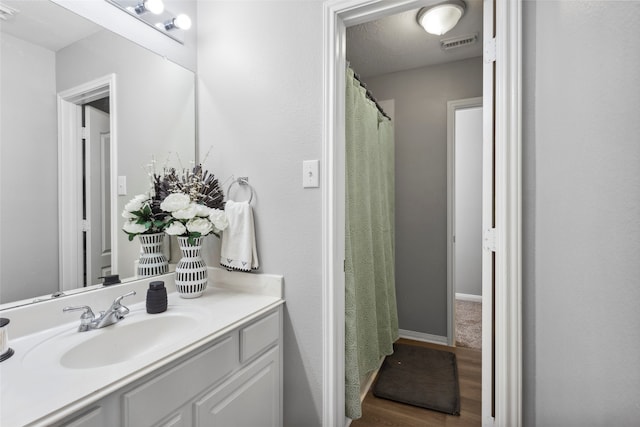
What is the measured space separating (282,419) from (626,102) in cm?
163

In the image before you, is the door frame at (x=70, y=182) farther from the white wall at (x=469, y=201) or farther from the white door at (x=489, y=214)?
the white wall at (x=469, y=201)

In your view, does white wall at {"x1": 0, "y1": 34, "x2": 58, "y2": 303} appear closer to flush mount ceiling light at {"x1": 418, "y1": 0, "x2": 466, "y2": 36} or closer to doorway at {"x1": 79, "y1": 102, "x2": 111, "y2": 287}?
doorway at {"x1": 79, "y1": 102, "x2": 111, "y2": 287}

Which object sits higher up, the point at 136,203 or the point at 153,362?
the point at 136,203

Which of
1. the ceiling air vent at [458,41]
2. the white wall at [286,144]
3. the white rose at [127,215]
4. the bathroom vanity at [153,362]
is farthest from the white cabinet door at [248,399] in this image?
the ceiling air vent at [458,41]

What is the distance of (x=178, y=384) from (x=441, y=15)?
2.38 meters

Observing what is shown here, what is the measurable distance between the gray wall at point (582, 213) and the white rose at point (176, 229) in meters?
1.35

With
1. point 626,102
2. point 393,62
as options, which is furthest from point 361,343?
point 393,62

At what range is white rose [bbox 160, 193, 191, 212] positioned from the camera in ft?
→ 4.37

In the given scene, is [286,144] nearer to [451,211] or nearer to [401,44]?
[401,44]

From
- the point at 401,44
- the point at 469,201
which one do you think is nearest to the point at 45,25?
the point at 401,44

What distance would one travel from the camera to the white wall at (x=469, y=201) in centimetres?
377

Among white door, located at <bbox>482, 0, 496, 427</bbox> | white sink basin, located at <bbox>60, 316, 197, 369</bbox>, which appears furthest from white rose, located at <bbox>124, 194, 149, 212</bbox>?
white door, located at <bbox>482, 0, 496, 427</bbox>

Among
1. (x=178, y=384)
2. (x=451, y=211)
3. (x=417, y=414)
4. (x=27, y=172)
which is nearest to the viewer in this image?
(x=178, y=384)

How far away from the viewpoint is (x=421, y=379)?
6.79 ft
